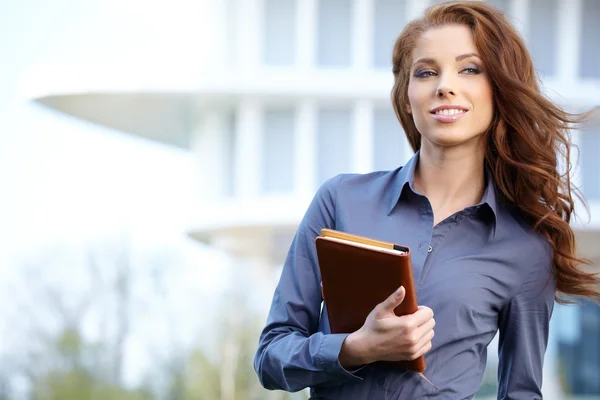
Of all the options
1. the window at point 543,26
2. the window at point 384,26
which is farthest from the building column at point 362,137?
the window at point 543,26

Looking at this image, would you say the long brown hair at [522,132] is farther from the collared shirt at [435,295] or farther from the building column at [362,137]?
the building column at [362,137]

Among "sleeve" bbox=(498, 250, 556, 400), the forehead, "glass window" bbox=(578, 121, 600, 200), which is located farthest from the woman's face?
"glass window" bbox=(578, 121, 600, 200)

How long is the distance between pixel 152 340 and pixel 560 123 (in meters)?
19.9

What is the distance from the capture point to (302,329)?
5.92ft

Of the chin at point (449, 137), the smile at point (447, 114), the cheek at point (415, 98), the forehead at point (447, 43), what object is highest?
the forehead at point (447, 43)

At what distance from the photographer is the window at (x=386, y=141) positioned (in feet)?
47.6

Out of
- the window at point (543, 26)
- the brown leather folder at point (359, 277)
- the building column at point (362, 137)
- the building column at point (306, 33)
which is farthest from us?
the window at point (543, 26)

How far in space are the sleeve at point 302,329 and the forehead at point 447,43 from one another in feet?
0.96

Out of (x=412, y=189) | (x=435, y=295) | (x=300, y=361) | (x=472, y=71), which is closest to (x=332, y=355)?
(x=300, y=361)

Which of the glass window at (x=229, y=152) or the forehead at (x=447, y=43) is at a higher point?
the forehead at (x=447, y=43)

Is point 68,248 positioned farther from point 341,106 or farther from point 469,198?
point 469,198

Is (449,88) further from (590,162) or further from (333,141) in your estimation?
(590,162)

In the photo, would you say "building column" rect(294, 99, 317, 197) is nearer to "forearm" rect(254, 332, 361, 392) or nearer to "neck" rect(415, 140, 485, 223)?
"neck" rect(415, 140, 485, 223)

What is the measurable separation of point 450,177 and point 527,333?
326 mm
